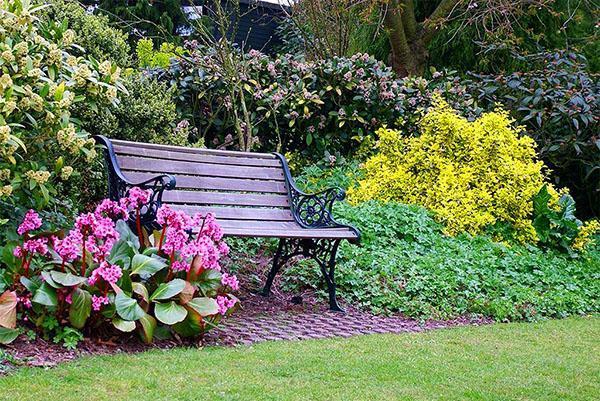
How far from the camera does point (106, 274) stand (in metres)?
4.17

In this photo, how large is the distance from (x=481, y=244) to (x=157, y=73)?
4.46 meters

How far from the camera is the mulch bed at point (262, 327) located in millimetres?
3959

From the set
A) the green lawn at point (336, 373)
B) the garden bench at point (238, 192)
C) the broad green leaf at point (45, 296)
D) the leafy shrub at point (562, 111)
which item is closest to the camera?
the green lawn at point (336, 373)

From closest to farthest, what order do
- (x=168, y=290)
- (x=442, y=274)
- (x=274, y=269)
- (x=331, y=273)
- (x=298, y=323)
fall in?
(x=168, y=290) → (x=298, y=323) → (x=331, y=273) → (x=274, y=269) → (x=442, y=274)

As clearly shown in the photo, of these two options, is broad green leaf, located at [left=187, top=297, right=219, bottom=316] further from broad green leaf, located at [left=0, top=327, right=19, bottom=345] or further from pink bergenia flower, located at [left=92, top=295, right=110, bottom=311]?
broad green leaf, located at [left=0, top=327, right=19, bottom=345]

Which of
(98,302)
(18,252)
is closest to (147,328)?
(98,302)

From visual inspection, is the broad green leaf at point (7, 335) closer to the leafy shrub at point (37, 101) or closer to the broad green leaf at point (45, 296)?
the broad green leaf at point (45, 296)

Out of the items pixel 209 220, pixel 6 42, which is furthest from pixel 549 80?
pixel 6 42

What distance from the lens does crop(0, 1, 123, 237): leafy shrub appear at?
15.0 feet

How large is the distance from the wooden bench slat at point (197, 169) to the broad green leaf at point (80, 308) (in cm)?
149

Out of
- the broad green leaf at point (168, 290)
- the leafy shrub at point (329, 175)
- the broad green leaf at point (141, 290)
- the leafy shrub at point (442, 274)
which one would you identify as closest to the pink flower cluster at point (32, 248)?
the broad green leaf at point (141, 290)

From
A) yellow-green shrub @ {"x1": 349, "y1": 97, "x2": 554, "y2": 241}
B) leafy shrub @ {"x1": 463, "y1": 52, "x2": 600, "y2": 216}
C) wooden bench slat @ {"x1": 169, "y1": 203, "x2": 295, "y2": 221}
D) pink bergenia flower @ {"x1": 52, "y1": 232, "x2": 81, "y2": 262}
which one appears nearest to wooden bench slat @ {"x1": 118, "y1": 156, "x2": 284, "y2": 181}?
wooden bench slat @ {"x1": 169, "y1": 203, "x2": 295, "y2": 221}

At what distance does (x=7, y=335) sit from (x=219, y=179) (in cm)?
244

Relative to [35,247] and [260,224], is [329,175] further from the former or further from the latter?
[35,247]
